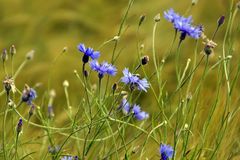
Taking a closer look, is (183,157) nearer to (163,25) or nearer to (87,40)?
(163,25)

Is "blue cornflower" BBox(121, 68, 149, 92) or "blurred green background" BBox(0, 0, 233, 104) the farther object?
"blurred green background" BBox(0, 0, 233, 104)

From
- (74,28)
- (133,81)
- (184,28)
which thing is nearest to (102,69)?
(133,81)

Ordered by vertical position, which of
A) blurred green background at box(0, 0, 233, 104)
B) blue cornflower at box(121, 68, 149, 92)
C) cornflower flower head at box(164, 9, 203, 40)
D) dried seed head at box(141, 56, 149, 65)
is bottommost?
blue cornflower at box(121, 68, 149, 92)

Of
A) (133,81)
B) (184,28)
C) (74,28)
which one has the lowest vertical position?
(133,81)

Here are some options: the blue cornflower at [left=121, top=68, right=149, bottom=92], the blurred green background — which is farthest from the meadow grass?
the blurred green background

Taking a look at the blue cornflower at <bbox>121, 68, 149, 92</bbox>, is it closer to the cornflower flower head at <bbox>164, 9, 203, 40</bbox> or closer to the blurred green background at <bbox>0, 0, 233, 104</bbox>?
the cornflower flower head at <bbox>164, 9, 203, 40</bbox>

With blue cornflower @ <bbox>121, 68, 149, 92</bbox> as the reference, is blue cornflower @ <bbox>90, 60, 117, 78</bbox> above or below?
above

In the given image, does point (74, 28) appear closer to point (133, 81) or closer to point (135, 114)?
point (135, 114)

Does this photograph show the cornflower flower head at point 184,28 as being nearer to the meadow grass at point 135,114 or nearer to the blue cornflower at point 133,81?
the meadow grass at point 135,114

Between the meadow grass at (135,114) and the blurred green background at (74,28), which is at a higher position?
the blurred green background at (74,28)

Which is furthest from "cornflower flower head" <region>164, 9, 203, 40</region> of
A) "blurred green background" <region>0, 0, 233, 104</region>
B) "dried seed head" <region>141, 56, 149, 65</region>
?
"blurred green background" <region>0, 0, 233, 104</region>

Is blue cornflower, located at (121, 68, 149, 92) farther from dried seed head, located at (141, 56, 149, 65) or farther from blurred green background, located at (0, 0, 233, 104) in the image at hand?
blurred green background, located at (0, 0, 233, 104)

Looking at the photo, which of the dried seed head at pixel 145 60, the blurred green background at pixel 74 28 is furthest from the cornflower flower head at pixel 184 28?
the blurred green background at pixel 74 28
